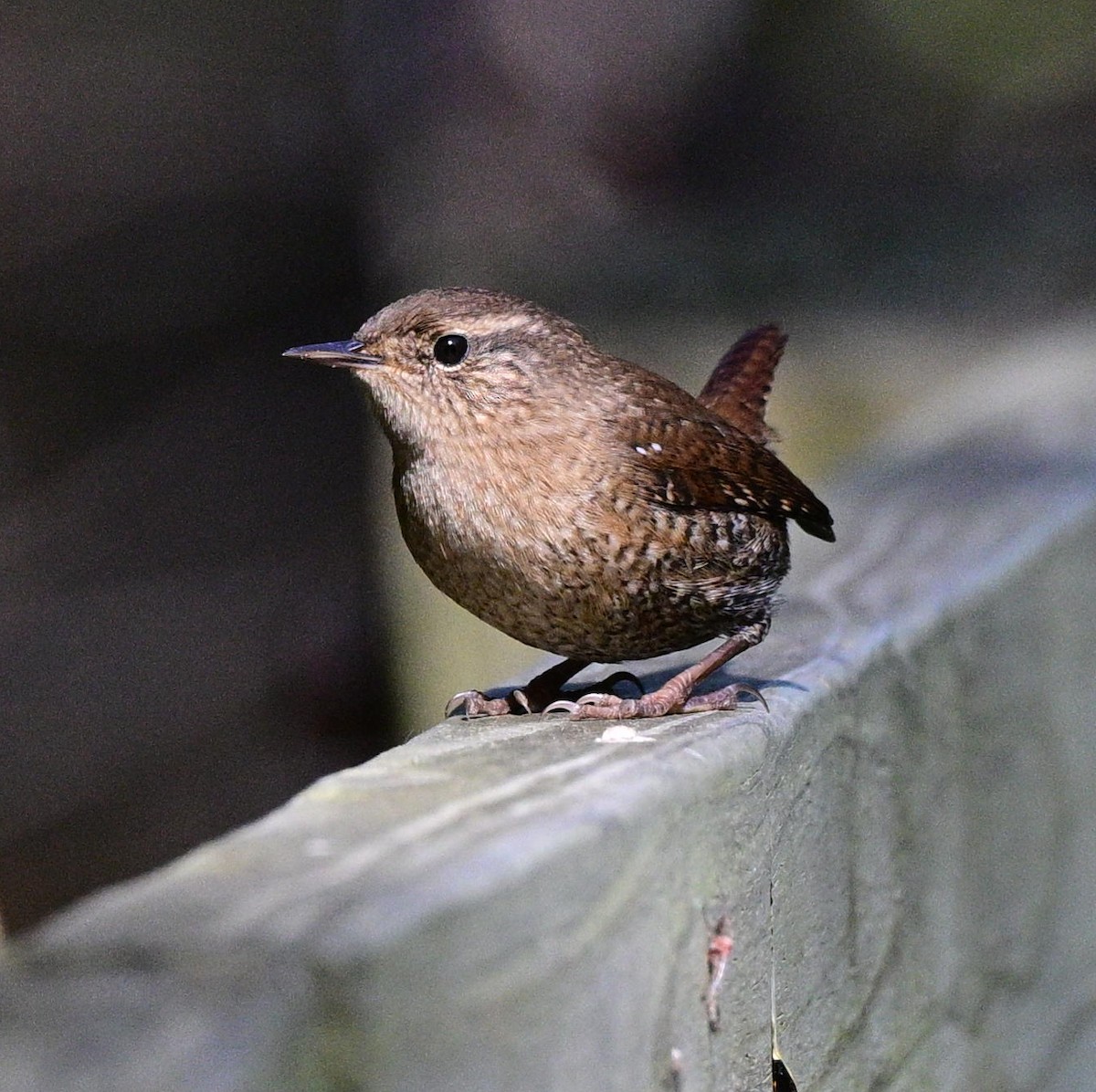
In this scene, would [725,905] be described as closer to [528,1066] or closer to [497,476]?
[528,1066]

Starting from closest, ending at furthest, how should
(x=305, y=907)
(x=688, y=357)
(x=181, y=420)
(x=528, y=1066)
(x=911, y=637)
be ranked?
(x=305, y=907)
(x=528, y=1066)
(x=911, y=637)
(x=181, y=420)
(x=688, y=357)

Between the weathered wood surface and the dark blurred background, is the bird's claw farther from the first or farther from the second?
the dark blurred background

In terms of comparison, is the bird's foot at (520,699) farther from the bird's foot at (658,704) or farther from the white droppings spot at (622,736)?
the white droppings spot at (622,736)

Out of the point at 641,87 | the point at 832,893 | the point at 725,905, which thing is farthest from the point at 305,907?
the point at 641,87

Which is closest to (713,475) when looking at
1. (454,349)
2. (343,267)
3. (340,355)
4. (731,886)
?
(454,349)

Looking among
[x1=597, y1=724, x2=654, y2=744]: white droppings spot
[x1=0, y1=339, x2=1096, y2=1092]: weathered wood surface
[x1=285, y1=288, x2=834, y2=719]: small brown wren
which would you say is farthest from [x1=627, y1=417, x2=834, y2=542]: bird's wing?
[x1=597, y1=724, x2=654, y2=744]: white droppings spot
